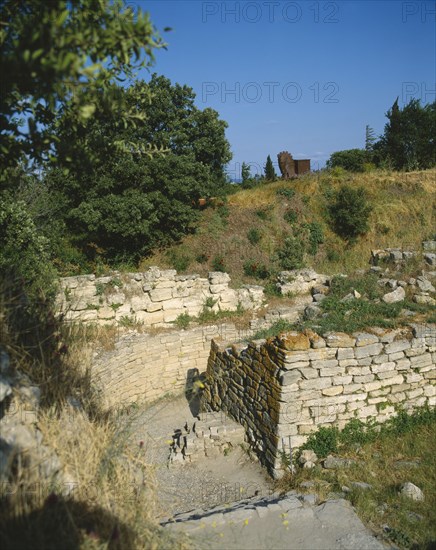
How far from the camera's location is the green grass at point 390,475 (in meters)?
4.48

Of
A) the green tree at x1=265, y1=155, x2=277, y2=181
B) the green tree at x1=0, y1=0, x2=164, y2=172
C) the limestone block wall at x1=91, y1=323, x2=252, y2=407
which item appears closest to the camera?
the green tree at x1=0, y1=0, x2=164, y2=172

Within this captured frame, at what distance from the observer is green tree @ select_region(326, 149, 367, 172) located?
2181 centimetres

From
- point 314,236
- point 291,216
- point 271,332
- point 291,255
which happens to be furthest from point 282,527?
point 291,216

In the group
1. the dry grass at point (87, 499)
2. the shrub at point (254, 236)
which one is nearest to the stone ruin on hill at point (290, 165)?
the shrub at point (254, 236)

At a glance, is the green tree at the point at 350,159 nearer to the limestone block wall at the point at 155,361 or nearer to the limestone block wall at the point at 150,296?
the limestone block wall at the point at 150,296

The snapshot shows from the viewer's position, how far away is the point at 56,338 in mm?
4863

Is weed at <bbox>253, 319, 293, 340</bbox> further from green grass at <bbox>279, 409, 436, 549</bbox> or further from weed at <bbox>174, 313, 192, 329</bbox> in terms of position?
weed at <bbox>174, 313, 192, 329</bbox>

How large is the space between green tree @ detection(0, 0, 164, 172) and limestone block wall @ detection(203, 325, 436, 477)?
4493 mm

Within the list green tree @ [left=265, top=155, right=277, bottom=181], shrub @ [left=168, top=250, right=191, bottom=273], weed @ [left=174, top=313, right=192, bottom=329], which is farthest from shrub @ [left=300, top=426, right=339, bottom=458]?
green tree @ [left=265, top=155, right=277, bottom=181]

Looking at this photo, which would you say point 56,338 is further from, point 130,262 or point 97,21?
point 130,262

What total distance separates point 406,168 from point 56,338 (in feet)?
66.3

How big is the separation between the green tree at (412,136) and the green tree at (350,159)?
150 cm

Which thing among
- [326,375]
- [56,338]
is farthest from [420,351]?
[56,338]

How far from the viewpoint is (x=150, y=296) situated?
443 inches
